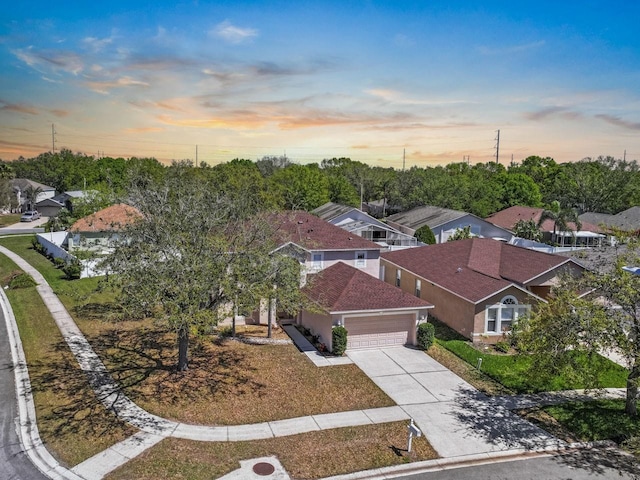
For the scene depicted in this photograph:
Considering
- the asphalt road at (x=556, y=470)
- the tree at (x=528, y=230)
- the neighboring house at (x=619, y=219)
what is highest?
the neighboring house at (x=619, y=219)

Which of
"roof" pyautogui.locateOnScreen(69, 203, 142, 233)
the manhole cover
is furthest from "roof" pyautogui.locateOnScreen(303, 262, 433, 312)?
"roof" pyautogui.locateOnScreen(69, 203, 142, 233)

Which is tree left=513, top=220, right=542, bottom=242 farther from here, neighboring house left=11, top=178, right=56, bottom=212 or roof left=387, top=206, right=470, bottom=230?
neighboring house left=11, top=178, right=56, bottom=212

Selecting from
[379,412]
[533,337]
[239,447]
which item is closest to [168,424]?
[239,447]

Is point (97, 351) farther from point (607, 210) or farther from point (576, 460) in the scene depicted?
point (607, 210)

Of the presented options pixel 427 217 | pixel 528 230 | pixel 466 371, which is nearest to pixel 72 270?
pixel 466 371

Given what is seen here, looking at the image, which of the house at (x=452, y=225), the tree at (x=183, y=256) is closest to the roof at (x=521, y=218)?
the house at (x=452, y=225)

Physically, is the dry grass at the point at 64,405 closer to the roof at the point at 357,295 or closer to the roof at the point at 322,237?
the roof at the point at 357,295

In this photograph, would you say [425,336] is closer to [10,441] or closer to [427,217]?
[10,441]
